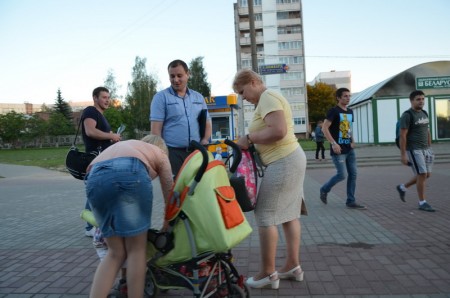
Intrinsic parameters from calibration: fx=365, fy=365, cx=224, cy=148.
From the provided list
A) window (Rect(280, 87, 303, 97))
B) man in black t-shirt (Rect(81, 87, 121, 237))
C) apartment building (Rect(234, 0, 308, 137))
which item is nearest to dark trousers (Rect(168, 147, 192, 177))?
man in black t-shirt (Rect(81, 87, 121, 237))

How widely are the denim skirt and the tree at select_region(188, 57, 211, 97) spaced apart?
56.7 metres

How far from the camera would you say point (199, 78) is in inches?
2331

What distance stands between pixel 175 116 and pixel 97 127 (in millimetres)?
1555

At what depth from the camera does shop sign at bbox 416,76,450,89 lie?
22109 millimetres

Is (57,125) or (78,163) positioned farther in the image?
(57,125)

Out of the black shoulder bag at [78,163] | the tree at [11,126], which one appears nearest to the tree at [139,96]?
the tree at [11,126]

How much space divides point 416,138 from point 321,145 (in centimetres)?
966

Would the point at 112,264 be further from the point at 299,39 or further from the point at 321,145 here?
the point at 299,39

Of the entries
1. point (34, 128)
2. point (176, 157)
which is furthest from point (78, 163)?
point (34, 128)

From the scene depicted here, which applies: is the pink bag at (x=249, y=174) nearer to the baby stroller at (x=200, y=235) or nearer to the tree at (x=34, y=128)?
the baby stroller at (x=200, y=235)

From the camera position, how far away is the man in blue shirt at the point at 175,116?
134 inches

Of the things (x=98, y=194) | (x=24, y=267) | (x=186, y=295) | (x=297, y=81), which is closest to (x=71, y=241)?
(x=24, y=267)

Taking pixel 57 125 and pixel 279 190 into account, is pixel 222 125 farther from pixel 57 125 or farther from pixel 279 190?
pixel 57 125

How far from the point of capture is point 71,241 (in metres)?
4.81
